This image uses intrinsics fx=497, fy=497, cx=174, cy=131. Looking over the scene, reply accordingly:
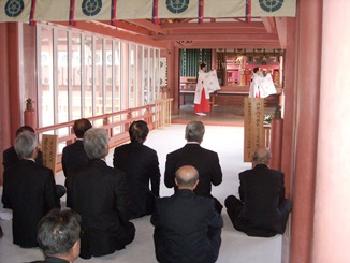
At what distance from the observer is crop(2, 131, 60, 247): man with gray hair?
4285 mm

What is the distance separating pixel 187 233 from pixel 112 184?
853 millimetres

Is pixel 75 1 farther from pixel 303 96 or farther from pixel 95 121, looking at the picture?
pixel 95 121

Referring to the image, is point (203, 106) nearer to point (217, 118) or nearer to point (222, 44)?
point (217, 118)

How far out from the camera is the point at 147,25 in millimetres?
11766

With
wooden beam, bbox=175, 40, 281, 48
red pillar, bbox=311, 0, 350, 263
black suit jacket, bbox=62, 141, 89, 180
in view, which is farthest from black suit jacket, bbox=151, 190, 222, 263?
wooden beam, bbox=175, 40, 281, 48

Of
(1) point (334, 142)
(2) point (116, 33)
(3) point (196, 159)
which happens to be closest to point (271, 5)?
(3) point (196, 159)

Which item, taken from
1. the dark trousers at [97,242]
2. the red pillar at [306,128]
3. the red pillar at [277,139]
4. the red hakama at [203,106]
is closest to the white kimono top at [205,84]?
the red hakama at [203,106]

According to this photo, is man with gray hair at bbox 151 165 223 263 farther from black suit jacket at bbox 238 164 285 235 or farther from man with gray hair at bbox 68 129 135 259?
black suit jacket at bbox 238 164 285 235

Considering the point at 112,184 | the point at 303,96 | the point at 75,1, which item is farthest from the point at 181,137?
the point at 303,96

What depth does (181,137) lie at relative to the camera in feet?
39.8

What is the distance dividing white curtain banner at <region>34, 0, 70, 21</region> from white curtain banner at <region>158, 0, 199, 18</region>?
1097 millimetres

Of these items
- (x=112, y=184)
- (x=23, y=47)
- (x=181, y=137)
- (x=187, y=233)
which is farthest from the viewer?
(x=181, y=137)

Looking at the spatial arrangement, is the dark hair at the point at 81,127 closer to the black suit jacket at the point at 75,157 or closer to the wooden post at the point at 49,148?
the black suit jacket at the point at 75,157

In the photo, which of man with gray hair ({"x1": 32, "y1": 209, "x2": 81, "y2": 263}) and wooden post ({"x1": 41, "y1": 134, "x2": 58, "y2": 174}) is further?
wooden post ({"x1": 41, "y1": 134, "x2": 58, "y2": 174})
